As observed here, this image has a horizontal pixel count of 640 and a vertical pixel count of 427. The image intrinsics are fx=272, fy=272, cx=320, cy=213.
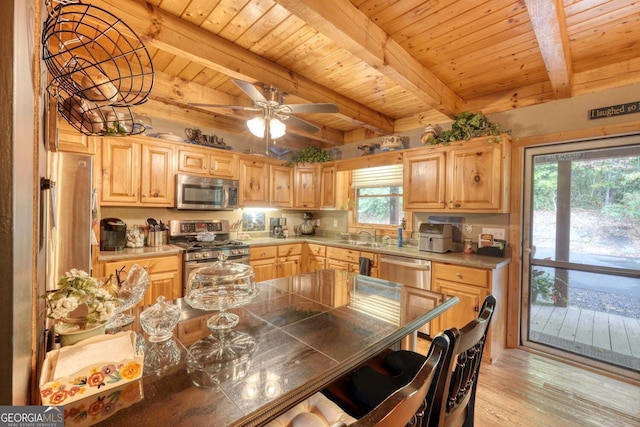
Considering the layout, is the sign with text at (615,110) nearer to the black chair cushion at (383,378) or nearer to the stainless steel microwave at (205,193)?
the black chair cushion at (383,378)

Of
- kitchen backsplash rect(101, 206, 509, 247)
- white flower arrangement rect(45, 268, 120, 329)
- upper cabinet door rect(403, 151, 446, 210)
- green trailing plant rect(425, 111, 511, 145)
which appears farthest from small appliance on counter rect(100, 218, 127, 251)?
green trailing plant rect(425, 111, 511, 145)

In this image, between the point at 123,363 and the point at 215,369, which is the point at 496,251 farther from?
the point at 123,363

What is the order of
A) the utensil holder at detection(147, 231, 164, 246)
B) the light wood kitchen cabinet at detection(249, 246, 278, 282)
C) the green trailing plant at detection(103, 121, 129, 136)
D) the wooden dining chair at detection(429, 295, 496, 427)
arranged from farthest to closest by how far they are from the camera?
the light wood kitchen cabinet at detection(249, 246, 278, 282)
the utensil holder at detection(147, 231, 164, 246)
the green trailing plant at detection(103, 121, 129, 136)
the wooden dining chair at detection(429, 295, 496, 427)

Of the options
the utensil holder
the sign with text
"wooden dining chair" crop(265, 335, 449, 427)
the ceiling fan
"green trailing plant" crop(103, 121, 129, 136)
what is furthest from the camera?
the utensil holder

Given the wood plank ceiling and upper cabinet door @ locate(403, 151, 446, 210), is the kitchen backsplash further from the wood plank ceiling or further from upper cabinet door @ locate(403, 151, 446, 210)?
the wood plank ceiling

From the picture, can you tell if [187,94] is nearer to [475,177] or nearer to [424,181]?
[424,181]

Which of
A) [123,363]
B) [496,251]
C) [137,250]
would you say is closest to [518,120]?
[496,251]

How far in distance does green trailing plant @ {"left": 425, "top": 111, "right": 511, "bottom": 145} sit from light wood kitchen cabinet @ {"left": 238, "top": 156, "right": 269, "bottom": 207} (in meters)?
2.51

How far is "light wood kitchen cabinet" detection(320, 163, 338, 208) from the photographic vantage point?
441 cm

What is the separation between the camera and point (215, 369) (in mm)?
894

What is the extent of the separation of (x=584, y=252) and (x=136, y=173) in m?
4.68

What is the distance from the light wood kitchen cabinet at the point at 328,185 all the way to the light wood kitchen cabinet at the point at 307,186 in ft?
0.22

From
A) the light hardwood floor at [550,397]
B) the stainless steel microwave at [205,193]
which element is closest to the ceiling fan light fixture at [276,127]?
the stainless steel microwave at [205,193]

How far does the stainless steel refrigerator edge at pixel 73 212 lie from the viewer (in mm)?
1935
